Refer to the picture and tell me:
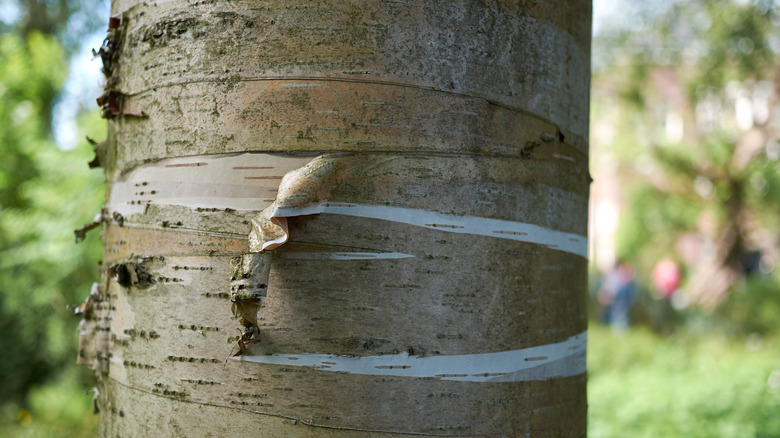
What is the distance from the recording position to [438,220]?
97cm

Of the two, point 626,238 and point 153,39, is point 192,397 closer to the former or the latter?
point 153,39

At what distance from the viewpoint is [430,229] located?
38.0 inches

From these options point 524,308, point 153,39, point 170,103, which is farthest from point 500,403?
point 153,39

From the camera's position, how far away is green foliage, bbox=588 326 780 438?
4.69m

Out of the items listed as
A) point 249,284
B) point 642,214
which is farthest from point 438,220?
point 642,214

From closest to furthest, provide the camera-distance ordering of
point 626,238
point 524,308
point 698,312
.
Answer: point 524,308, point 698,312, point 626,238

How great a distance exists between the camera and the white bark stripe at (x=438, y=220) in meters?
0.94

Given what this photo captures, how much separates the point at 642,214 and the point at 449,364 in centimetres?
1966

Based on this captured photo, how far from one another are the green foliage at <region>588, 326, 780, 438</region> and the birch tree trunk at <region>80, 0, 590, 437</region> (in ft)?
14.3

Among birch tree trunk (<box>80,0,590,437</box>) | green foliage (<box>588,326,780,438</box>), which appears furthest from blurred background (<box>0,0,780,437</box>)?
birch tree trunk (<box>80,0,590,437</box>)

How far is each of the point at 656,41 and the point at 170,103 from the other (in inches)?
557

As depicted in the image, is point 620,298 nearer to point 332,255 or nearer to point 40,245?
point 40,245

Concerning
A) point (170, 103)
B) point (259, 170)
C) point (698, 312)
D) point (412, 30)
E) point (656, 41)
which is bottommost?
point (698, 312)

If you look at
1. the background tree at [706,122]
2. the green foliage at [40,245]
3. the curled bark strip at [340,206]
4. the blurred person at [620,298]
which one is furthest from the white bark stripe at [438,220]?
the blurred person at [620,298]
